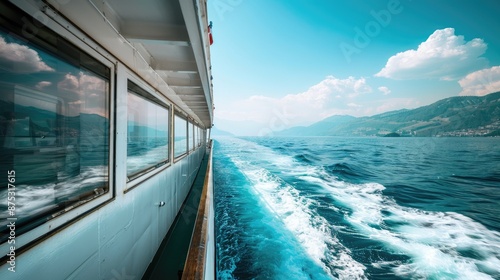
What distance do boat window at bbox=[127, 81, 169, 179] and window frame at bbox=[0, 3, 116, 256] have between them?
1.57 ft

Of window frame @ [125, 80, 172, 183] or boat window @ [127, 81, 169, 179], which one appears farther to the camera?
boat window @ [127, 81, 169, 179]

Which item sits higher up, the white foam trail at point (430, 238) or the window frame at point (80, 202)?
the window frame at point (80, 202)

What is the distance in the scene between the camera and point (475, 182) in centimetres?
1482

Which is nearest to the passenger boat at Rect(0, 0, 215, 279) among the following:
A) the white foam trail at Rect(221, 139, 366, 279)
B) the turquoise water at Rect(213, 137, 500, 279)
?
the turquoise water at Rect(213, 137, 500, 279)

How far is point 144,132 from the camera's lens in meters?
3.69

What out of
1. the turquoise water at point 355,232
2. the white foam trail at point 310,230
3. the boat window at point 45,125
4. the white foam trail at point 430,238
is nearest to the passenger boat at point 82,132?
the boat window at point 45,125

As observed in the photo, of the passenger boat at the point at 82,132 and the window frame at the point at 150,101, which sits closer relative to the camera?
the passenger boat at the point at 82,132

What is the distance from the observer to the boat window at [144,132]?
9.67 ft

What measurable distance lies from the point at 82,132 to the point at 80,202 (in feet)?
2.29

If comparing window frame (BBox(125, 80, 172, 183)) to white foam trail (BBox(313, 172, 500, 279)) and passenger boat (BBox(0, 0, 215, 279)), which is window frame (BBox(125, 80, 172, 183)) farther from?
white foam trail (BBox(313, 172, 500, 279))

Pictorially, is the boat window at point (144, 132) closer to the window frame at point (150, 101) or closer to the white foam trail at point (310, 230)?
the window frame at point (150, 101)

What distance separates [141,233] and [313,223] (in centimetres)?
604

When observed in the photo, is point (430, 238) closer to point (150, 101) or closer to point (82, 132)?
point (150, 101)

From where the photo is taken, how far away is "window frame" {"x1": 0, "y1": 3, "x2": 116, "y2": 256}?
1.27 m
